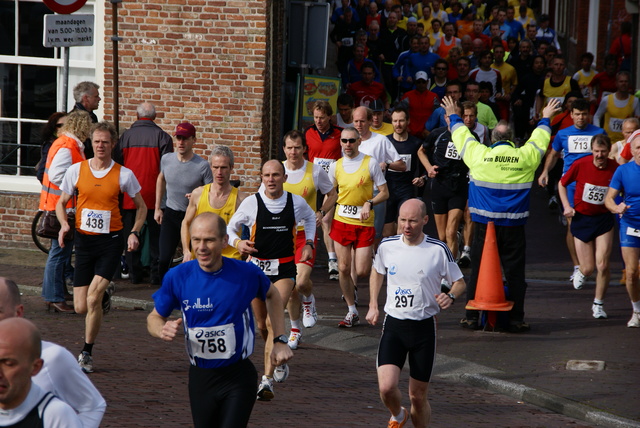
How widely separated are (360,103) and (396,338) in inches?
430

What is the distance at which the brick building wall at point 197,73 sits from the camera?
14.2m

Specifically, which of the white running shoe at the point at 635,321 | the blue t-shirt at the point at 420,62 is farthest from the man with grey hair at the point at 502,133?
the blue t-shirt at the point at 420,62

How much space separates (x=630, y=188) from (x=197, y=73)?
607 cm

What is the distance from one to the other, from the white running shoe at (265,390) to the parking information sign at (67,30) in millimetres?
4749

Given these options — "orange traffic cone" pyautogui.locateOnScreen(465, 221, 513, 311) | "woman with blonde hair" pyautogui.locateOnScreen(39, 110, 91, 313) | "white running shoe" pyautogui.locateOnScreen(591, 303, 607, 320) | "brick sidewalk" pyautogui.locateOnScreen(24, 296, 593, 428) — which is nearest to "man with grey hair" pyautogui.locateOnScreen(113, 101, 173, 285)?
"woman with blonde hair" pyautogui.locateOnScreen(39, 110, 91, 313)

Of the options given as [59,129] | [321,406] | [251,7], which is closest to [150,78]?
[251,7]

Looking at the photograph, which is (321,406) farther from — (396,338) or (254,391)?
(254,391)

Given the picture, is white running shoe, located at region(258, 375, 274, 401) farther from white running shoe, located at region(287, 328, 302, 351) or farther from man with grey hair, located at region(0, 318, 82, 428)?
man with grey hair, located at region(0, 318, 82, 428)

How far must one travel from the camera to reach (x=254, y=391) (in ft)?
19.6

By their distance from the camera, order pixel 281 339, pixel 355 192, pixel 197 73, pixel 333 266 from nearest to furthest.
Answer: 1. pixel 281 339
2. pixel 355 192
3. pixel 333 266
4. pixel 197 73

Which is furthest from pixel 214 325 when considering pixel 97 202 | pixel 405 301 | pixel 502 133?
pixel 502 133

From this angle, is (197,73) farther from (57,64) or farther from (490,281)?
(490,281)

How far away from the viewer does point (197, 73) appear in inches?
562

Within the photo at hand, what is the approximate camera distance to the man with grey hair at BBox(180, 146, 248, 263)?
9.05 m
